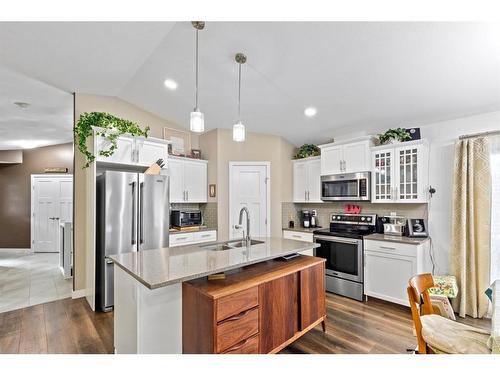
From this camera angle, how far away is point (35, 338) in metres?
2.52

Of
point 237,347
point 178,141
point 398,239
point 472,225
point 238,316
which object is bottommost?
point 237,347

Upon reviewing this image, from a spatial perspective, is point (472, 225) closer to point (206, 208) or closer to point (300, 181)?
point (300, 181)

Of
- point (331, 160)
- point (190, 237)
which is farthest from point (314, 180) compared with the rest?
point (190, 237)

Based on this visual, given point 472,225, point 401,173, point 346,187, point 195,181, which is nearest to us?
point 472,225

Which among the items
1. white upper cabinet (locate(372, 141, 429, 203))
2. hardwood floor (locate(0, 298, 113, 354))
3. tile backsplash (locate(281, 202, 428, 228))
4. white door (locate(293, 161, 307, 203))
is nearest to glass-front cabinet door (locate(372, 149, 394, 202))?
white upper cabinet (locate(372, 141, 429, 203))

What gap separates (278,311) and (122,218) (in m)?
2.24

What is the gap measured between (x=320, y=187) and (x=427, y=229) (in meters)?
1.60

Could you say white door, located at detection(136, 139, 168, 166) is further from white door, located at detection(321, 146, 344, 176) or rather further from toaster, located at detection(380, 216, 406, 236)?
toaster, located at detection(380, 216, 406, 236)

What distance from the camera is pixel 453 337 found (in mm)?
1410

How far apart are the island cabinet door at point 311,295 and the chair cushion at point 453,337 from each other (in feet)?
3.08

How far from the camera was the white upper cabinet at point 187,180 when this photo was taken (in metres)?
4.22

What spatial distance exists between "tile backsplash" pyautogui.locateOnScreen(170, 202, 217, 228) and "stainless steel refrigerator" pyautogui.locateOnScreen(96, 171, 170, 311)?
98 centimetres

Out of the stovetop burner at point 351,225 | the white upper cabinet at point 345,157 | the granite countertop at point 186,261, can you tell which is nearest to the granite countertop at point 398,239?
the stovetop burner at point 351,225
